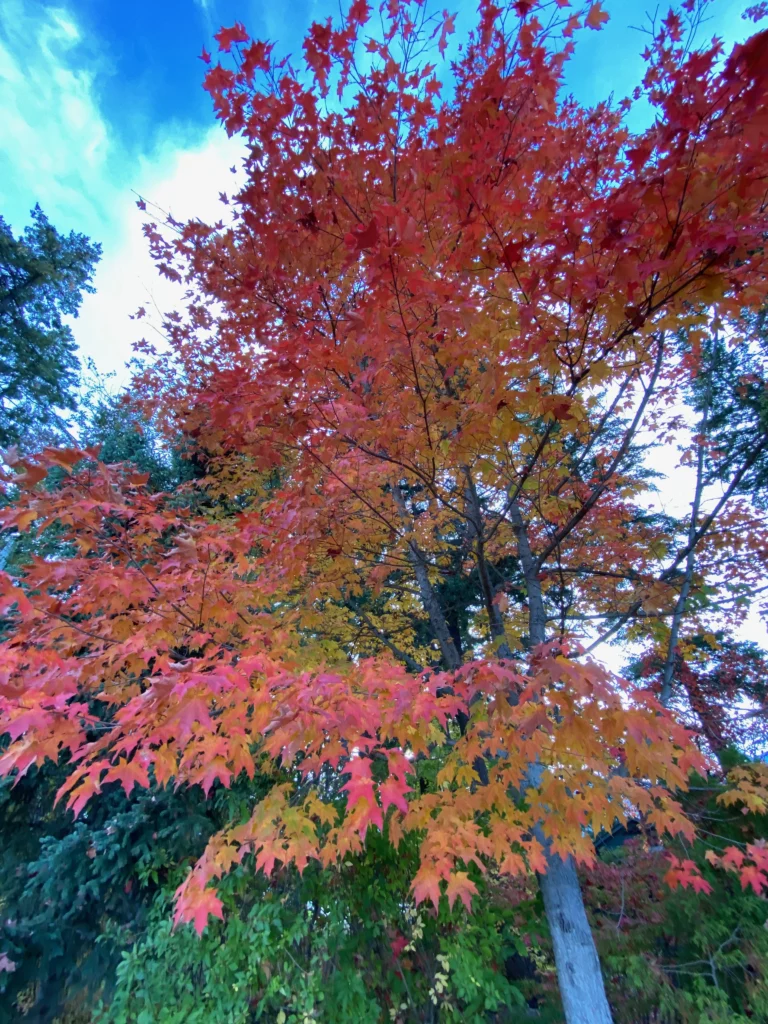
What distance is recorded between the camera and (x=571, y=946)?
10.3 feet

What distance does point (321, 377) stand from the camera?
265 centimetres

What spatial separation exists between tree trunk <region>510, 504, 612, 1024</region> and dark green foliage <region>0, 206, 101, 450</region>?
11.0 m

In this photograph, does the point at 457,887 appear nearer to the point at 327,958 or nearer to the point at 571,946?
the point at 571,946

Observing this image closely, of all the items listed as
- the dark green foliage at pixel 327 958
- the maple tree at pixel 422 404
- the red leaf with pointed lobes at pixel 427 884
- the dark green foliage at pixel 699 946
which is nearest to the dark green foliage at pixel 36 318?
the maple tree at pixel 422 404

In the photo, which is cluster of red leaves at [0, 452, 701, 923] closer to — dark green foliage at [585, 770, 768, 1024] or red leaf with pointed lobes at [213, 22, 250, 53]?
dark green foliage at [585, 770, 768, 1024]

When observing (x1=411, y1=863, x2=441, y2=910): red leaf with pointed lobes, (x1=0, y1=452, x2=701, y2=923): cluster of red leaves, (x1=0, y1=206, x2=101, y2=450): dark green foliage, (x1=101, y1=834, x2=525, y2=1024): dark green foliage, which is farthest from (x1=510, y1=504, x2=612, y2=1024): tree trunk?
(x1=0, y1=206, x2=101, y2=450): dark green foliage

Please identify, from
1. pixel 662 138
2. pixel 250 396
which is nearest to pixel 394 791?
pixel 250 396

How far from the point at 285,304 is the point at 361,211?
0.83 m

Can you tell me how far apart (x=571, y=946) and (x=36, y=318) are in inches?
572

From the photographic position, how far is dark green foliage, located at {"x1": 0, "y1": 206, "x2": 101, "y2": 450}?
953cm

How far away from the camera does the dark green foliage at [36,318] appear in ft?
31.3

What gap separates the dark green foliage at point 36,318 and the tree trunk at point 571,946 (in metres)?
11.0

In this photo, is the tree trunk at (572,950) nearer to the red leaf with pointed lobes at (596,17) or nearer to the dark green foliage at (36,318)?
the red leaf with pointed lobes at (596,17)

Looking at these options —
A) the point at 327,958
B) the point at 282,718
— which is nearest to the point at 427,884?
the point at 282,718
